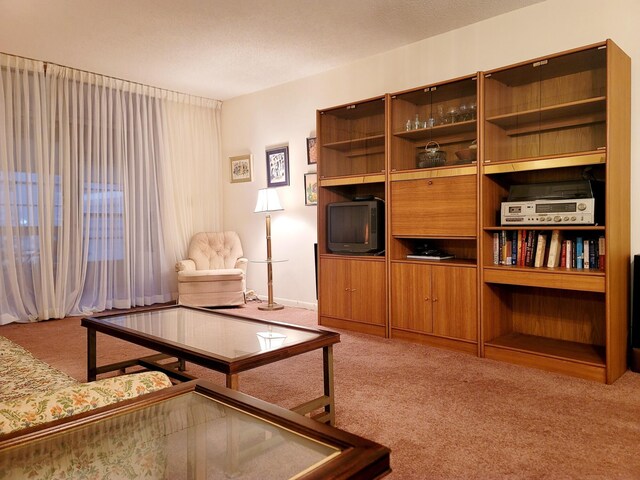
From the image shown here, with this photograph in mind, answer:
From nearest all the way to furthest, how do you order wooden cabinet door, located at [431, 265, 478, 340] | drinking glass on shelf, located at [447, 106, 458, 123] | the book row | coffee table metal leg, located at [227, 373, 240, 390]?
coffee table metal leg, located at [227, 373, 240, 390] → the book row → wooden cabinet door, located at [431, 265, 478, 340] → drinking glass on shelf, located at [447, 106, 458, 123]

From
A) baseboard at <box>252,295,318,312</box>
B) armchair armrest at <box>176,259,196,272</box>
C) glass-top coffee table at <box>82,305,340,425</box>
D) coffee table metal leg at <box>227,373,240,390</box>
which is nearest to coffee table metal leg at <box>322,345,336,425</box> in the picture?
glass-top coffee table at <box>82,305,340,425</box>

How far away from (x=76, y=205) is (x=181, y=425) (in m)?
4.54

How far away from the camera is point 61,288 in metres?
4.88

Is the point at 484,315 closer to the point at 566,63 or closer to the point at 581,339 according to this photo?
the point at 581,339

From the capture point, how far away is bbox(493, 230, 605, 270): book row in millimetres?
3010

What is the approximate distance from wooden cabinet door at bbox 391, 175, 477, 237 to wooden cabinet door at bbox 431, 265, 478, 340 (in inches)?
11.8

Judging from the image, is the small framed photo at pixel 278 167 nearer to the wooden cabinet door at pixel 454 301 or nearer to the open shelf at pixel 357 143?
the open shelf at pixel 357 143

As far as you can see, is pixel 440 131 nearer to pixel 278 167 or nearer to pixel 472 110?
pixel 472 110

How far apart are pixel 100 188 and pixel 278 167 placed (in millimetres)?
2003

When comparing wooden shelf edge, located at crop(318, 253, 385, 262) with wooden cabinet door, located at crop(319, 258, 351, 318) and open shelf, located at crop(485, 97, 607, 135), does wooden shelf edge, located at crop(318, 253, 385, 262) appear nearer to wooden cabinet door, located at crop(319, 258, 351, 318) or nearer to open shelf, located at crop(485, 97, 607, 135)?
wooden cabinet door, located at crop(319, 258, 351, 318)

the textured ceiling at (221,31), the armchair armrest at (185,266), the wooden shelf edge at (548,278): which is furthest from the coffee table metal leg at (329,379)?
the armchair armrest at (185,266)

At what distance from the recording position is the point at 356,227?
422 cm

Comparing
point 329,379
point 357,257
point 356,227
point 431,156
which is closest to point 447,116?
→ point 431,156

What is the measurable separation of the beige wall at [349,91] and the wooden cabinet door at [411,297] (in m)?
1.42
